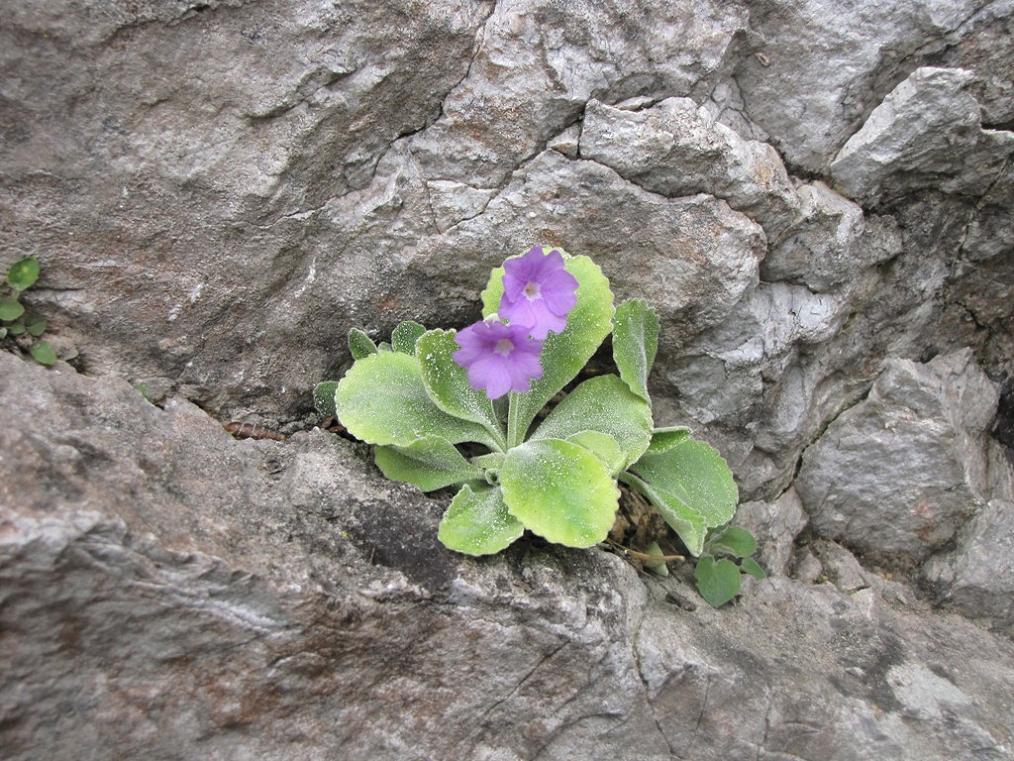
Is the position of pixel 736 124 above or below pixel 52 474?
above

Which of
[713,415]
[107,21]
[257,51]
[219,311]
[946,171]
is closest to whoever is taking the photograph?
[107,21]

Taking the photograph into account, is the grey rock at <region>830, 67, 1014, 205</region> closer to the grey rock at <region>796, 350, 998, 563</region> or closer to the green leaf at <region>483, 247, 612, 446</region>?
the grey rock at <region>796, 350, 998, 563</region>

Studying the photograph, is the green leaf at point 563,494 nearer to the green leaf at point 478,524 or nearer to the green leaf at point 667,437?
the green leaf at point 478,524

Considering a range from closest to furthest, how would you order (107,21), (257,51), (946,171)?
(107,21)
(257,51)
(946,171)

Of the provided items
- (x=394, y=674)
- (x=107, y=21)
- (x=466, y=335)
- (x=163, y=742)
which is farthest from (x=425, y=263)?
(x=163, y=742)

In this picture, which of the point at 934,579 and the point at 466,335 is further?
the point at 934,579

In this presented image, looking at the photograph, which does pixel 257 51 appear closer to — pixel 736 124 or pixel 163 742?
pixel 736 124

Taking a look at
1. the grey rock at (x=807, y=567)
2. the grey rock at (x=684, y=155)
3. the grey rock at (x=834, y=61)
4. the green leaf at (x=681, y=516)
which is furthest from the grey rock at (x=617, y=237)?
the grey rock at (x=807, y=567)
